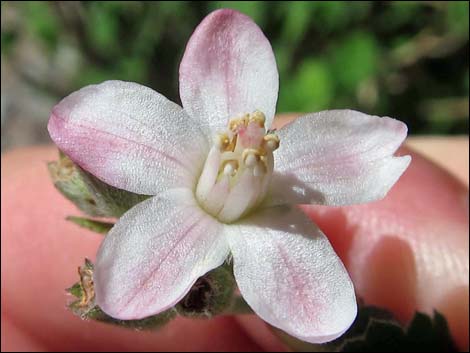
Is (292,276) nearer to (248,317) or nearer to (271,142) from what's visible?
(271,142)

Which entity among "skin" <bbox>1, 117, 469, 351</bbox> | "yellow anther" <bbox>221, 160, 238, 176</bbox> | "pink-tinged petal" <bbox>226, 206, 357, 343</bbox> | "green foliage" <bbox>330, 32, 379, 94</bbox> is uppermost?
"yellow anther" <bbox>221, 160, 238, 176</bbox>

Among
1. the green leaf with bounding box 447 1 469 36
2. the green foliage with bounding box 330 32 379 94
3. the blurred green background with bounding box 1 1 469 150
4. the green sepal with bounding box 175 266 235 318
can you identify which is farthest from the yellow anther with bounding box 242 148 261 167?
the green foliage with bounding box 330 32 379 94

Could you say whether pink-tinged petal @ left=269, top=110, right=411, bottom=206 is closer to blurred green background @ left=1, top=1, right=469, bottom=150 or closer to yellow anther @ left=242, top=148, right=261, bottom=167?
yellow anther @ left=242, top=148, right=261, bottom=167

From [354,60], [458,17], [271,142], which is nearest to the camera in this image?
[271,142]

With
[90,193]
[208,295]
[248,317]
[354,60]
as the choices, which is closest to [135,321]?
[208,295]

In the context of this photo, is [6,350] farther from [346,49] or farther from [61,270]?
[346,49]

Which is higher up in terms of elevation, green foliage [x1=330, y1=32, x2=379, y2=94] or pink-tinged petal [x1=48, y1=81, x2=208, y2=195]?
pink-tinged petal [x1=48, y1=81, x2=208, y2=195]

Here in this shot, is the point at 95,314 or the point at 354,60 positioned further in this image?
the point at 354,60

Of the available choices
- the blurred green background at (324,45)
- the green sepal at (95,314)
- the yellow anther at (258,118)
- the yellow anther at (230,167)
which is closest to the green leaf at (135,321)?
the green sepal at (95,314)

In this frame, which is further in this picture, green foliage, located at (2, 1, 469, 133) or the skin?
green foliage, located at (2, 1, 469, 133)
